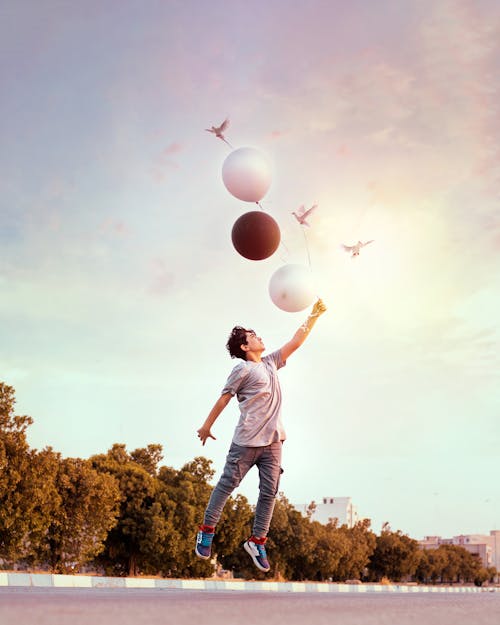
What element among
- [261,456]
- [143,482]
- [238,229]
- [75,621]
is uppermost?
[143,482]

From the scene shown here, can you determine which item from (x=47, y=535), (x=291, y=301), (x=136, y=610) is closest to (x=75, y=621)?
(x=136, y=610)

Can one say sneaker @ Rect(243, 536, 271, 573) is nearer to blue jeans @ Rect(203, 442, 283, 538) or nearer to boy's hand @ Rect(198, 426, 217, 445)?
blue jeans @ Rect(203, 442, 283, 538)

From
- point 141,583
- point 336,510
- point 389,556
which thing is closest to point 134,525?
point 141,583

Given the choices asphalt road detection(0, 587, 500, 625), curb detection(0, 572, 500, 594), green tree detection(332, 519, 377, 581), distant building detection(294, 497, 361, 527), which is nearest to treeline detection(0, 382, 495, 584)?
curb detection(0, 572, 500, 594)

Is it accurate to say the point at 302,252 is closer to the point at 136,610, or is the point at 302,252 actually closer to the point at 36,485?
the point at 136,610

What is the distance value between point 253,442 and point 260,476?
0.45m

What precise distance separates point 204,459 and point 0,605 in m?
46.6

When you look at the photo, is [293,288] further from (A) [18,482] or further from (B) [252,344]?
(A) [18,482]

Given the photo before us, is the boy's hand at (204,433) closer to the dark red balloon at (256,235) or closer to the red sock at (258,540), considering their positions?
the red sock at (258,540)

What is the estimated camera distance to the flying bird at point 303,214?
34.5 feet

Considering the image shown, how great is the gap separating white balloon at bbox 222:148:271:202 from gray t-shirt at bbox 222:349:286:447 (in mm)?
2435

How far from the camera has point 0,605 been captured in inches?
195

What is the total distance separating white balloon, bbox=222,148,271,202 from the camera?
31.4 ft

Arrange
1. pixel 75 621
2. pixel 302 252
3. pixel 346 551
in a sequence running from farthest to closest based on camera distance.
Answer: pixel 346 551
pixel 302 252
pixel 75 621
